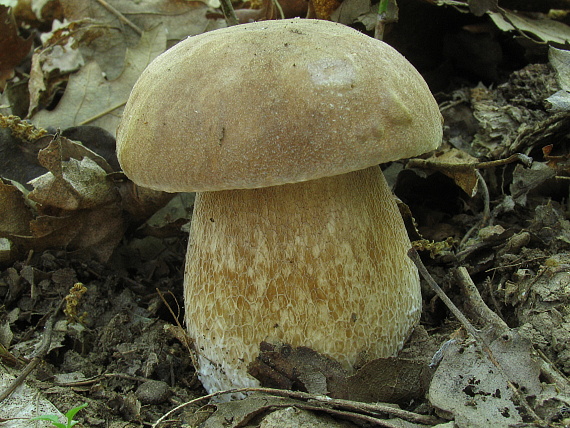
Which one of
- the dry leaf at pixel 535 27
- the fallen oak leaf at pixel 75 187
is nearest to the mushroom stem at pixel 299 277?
the fallen oak leaf at pixel 75 187

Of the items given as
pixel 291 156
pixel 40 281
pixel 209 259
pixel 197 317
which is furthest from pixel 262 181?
pixel 40 281

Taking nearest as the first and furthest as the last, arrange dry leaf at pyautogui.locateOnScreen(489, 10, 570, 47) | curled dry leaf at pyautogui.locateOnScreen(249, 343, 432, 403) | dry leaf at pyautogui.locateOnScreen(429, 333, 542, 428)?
dry leaf at pyautogui.locateOnScreen(429, 333, 542, 428) < curled dry leaf at pyautogui.locateOnScreen(249, 343, 432, 403) < dry leaf at pyautogui.locateOnScreen(489, 10, 570, 47)

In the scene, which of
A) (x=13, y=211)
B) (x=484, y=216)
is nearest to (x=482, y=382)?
(x=484, y=216)

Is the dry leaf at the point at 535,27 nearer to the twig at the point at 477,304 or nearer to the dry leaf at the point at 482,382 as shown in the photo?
the twig at the point at 477,304

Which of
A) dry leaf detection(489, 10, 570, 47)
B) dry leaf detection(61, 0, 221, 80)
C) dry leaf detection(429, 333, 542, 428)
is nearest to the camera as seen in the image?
dry leaf detection(429, 333, 542, 428)

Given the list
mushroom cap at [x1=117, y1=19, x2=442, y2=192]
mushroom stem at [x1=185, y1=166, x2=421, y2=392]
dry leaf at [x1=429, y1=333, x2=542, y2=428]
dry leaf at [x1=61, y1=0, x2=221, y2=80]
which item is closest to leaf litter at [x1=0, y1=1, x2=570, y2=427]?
dry leaf at [x1=429, y1=333, x2=542, y2=428]

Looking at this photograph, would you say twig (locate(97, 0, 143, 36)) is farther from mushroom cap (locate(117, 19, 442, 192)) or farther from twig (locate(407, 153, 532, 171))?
twig (locate(407, 153, 532, 171))
